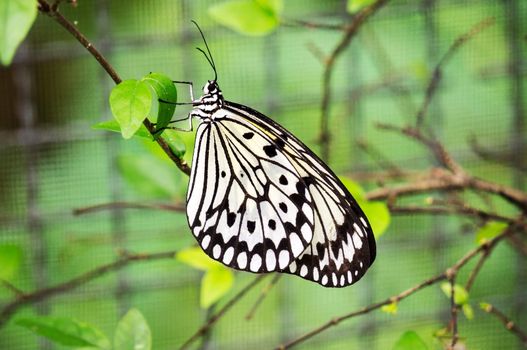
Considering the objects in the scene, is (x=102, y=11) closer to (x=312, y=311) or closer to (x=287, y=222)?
(x=312, y=311)

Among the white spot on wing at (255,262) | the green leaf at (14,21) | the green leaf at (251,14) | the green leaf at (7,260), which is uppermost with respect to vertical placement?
the green leaf at (251,14)

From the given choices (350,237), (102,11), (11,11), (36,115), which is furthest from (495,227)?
(36,115)

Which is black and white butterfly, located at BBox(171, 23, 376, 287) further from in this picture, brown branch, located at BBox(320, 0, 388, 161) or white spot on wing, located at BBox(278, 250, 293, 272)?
brown branch, located at BBox(320, 0, 388, 161)

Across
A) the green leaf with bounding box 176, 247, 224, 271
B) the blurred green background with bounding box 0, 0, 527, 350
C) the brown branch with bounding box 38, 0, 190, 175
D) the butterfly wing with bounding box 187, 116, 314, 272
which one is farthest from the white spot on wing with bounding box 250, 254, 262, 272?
the blurred green background with bounding box 0, 0, 527, 350

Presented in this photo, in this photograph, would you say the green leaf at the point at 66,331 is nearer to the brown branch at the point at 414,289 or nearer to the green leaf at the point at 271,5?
the brown branch at the point at 414,289

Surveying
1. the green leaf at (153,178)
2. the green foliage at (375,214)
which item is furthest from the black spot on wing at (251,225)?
the green leaf at (153,178)

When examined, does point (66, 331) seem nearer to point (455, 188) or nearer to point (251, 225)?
point (251, 225)
